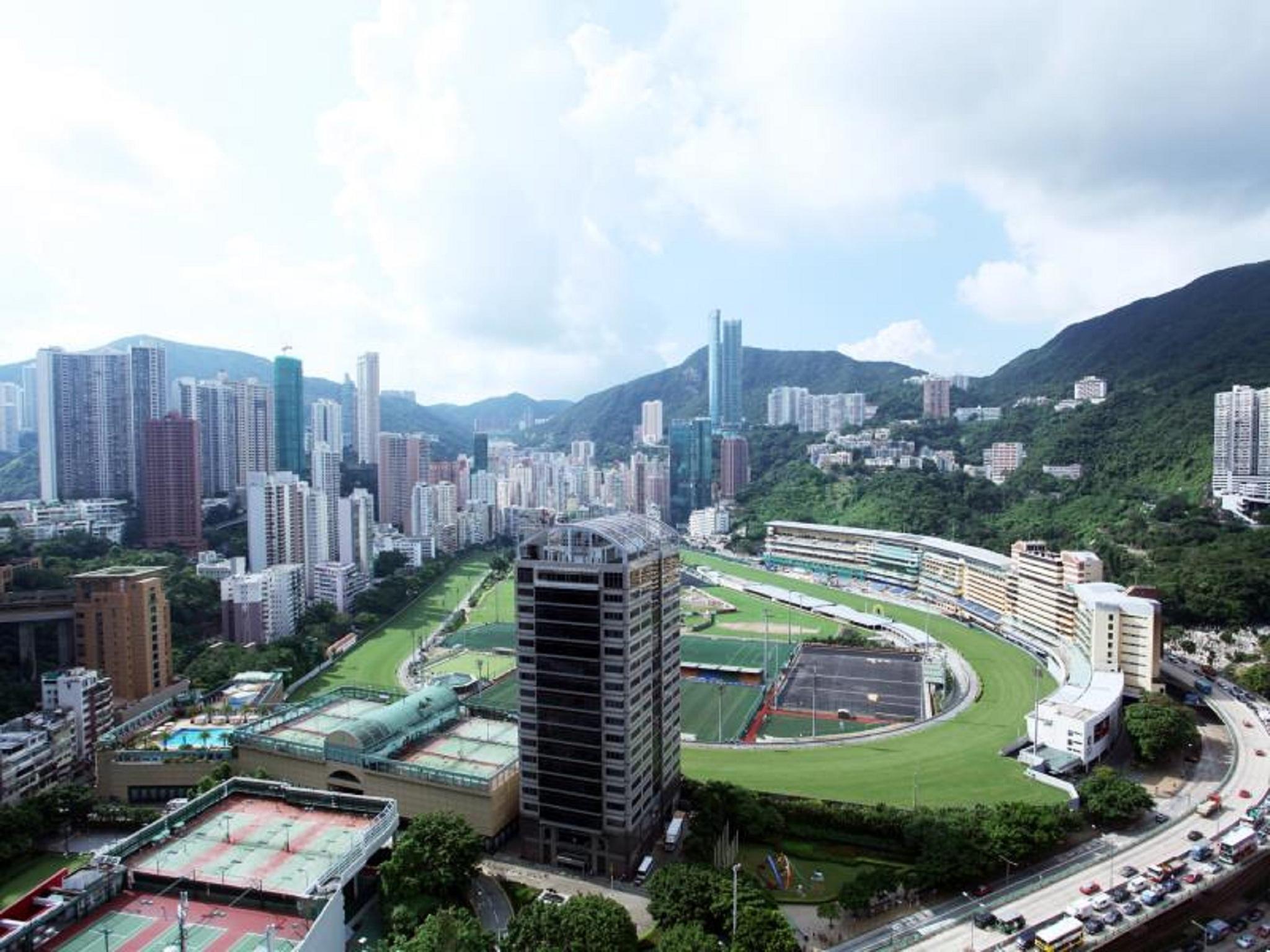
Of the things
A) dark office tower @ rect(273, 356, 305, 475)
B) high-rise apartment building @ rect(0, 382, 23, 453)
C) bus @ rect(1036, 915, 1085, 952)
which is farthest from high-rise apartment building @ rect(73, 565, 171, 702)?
high-rise apartment building @ rect(0, 382, 23, 453)

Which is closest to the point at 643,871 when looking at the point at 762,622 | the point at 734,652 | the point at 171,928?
the point at 171,928

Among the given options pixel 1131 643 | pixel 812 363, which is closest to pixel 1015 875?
pixel 1131 643

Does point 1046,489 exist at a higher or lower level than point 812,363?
lower

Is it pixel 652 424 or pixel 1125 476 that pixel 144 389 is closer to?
pixel 1125 476

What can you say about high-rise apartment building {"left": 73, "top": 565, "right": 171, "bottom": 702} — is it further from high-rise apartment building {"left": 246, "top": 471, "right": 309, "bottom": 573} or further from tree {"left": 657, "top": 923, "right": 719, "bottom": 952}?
tree {"left": 657, "top": 923, "right": 719, "bottom": 952}

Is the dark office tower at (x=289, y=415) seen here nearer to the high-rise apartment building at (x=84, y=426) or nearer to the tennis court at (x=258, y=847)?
the high-rise apartment building at (x=84, y=426)

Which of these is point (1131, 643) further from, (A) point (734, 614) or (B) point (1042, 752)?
(A) point (734, 614)

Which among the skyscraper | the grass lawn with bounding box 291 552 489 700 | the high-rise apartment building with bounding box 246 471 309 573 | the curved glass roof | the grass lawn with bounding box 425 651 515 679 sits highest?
the skyscraper
